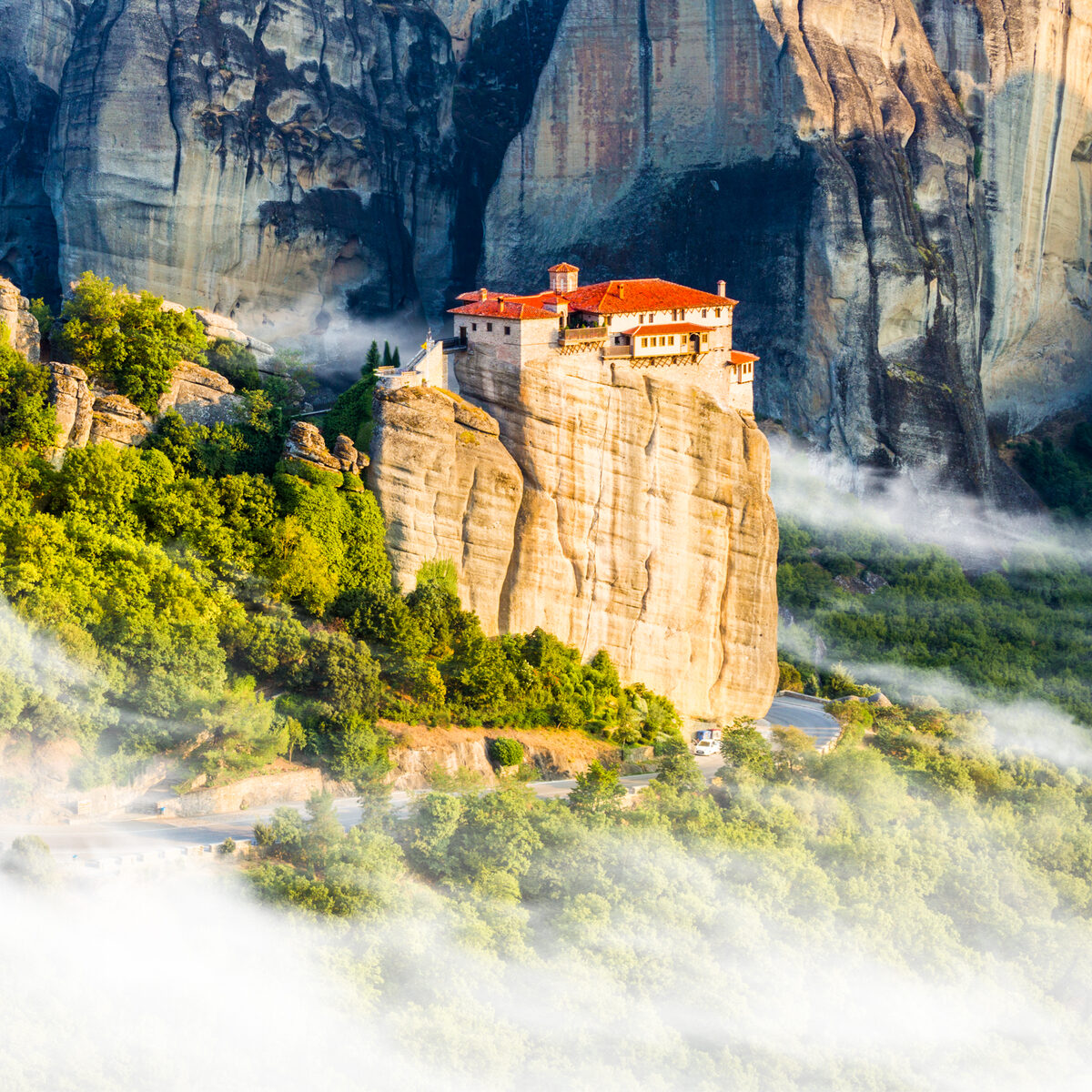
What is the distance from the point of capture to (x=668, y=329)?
45125 millimetres

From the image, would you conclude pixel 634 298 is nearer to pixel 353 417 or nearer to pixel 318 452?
pixel 353 417

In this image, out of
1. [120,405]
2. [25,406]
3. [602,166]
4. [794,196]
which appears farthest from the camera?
[602,166]

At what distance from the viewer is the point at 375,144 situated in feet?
236

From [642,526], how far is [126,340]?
12.5m

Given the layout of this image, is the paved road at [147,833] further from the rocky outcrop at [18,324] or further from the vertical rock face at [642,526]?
the rocky outcrop at [18,324]

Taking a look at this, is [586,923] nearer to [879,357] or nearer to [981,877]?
[981,877]

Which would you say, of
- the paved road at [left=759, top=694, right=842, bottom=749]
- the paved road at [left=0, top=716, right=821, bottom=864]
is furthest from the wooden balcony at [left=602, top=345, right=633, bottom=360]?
the paved road at [left=0, top=716, right=821, bottom=864]

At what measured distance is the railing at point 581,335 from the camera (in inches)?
1713

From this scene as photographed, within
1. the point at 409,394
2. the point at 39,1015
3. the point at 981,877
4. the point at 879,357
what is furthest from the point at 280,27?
the point at 39,1015

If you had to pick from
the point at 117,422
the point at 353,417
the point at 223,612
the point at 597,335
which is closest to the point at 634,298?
the point at 597,335

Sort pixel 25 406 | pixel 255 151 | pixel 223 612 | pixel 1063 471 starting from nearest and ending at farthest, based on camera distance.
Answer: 1. pixel 223 612
2. pixel 25 406
3. pixel 255 151
4. pixel 1063 471

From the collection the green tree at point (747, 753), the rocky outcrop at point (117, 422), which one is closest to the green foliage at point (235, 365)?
the rocky outcrop at point (117, 422)

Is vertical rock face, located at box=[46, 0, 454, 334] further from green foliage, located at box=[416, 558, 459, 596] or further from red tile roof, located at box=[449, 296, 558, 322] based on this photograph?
green foliage, located at box=[416, 558, 459, 596]

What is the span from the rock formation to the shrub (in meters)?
28.5
